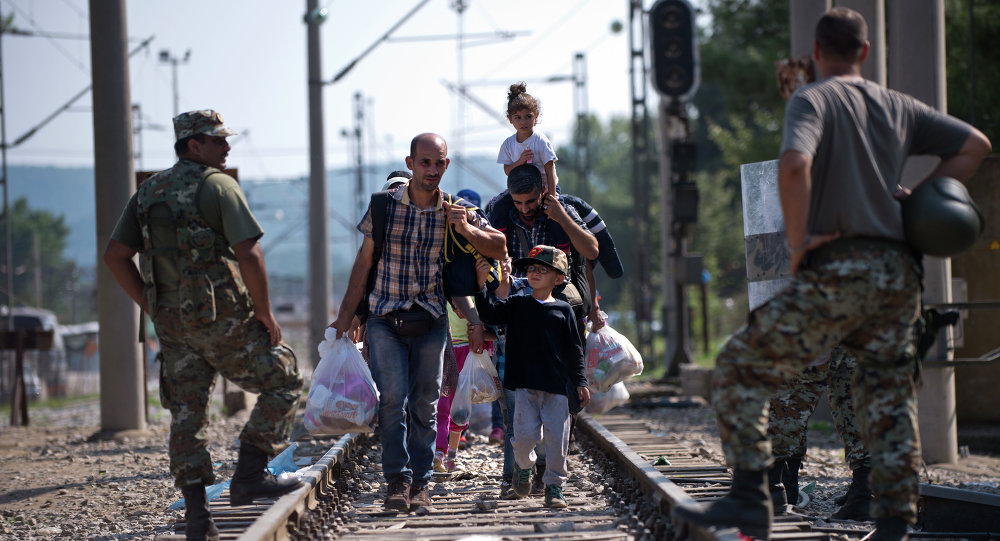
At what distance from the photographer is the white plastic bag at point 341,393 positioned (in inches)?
250

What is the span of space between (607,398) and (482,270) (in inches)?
60.4

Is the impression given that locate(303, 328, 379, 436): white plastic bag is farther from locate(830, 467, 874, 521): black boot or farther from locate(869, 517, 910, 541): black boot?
locate(869, 517, 910, 541): black boot

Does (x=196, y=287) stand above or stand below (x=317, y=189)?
below

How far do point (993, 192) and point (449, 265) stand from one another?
23.2ft

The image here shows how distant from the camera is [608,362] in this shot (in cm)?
725

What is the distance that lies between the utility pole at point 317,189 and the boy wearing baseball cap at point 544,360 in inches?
486

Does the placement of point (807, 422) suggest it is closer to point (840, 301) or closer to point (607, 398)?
point (607, 398)

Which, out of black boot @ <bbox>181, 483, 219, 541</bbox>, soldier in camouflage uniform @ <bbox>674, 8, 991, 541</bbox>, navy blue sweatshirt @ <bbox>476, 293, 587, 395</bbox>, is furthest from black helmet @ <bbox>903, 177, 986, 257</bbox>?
black boot @ <bbox>181, 483, 219, 541</bbox>

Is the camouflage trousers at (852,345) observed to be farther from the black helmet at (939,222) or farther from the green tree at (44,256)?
the green tree at (44,256)

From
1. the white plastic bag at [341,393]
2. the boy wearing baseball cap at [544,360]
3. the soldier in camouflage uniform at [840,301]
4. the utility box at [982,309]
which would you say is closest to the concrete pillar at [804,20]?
the utility box at [982,309]

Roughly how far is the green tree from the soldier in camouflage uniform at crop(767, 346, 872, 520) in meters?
72.2

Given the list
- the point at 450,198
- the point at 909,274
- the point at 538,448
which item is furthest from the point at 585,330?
the point at 909,274

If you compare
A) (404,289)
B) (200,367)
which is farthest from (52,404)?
(200,367)

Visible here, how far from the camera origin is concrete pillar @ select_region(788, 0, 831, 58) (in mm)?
11114
